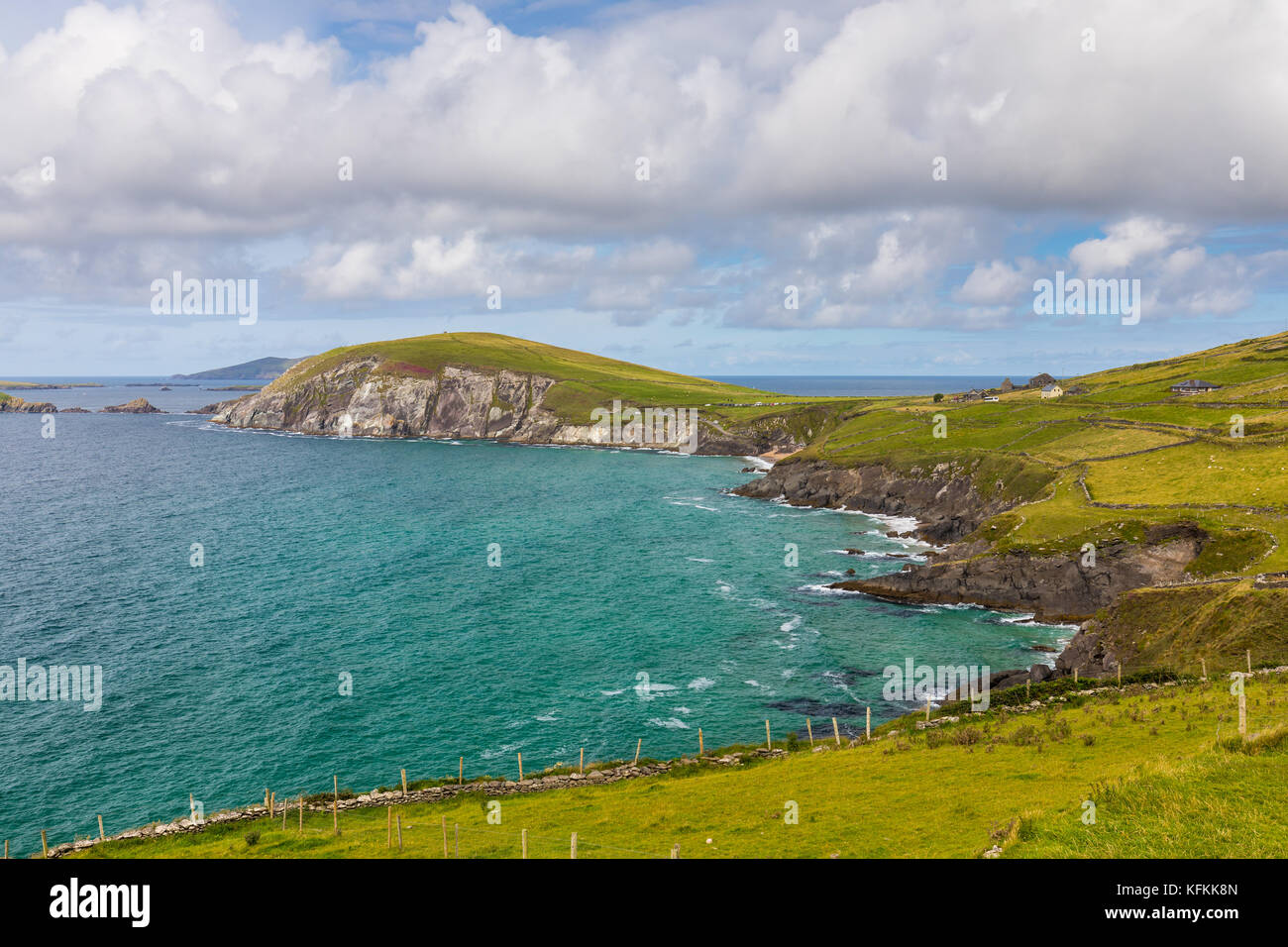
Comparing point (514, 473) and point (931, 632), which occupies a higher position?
point (514, 473)

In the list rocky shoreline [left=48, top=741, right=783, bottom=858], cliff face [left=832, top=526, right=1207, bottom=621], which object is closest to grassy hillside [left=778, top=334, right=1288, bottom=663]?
cliff face [left=832, top=526, right=1207, bottom=621]

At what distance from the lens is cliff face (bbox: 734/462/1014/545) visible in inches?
4633

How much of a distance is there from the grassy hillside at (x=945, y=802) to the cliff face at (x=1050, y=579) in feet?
116

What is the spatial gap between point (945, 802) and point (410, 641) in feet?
188

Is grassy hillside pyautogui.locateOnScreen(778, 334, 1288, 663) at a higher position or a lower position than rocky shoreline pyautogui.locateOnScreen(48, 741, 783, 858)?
higher

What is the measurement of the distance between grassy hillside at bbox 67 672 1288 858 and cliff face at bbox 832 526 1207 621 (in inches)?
1387

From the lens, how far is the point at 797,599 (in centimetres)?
8888

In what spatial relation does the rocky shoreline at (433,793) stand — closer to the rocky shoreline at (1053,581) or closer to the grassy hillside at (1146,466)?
the rocky shoreline at (1053,581)

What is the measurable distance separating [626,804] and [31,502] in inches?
6233

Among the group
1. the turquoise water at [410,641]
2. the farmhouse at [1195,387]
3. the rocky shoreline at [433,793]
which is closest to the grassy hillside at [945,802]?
the rocky shoreline at [433,793]

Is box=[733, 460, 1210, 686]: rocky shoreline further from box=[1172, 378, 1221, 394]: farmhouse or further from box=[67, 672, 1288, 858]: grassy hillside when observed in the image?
box=[1172, 378, 1221, 394]: farmhouse

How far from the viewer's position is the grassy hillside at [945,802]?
81.4 ft
